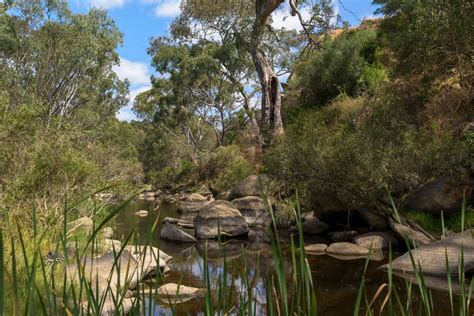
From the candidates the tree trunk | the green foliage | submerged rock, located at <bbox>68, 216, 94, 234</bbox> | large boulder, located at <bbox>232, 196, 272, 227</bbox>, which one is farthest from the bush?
the tree trunk

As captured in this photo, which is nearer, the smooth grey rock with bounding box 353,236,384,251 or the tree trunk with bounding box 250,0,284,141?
the smooth grey rock with bounding box 353,236,384,251

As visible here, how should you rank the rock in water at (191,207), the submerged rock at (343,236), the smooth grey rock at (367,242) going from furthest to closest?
the rock in water at (191,207)
the submerged rock at (343,236)
the smooth grey rock at (367,242)

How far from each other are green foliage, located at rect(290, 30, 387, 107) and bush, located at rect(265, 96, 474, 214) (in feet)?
22.8

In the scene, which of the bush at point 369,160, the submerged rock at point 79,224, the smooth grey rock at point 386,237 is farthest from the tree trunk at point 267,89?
the submerged rock at point 79,224

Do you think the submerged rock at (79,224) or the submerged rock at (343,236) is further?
the submerged rock at (343,236)

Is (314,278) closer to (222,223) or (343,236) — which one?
(343,236)

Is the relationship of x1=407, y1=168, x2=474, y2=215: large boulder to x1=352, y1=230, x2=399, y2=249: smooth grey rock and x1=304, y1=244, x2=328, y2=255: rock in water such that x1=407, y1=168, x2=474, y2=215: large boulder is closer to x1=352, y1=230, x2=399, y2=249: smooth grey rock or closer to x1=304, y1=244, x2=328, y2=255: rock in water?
x1=352, y1=230, x2=399, y2=249: smooth grey rock

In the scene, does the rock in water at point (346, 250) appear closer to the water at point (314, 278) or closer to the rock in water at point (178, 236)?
the water at point (314, 278)

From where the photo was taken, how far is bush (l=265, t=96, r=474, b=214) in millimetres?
11867

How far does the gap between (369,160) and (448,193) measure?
8.54ft

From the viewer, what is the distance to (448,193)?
1287 cm

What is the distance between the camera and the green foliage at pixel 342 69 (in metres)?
21.6

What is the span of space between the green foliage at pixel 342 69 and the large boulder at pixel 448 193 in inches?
321

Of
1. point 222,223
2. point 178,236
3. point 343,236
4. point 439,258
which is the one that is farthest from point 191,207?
point 439,258
